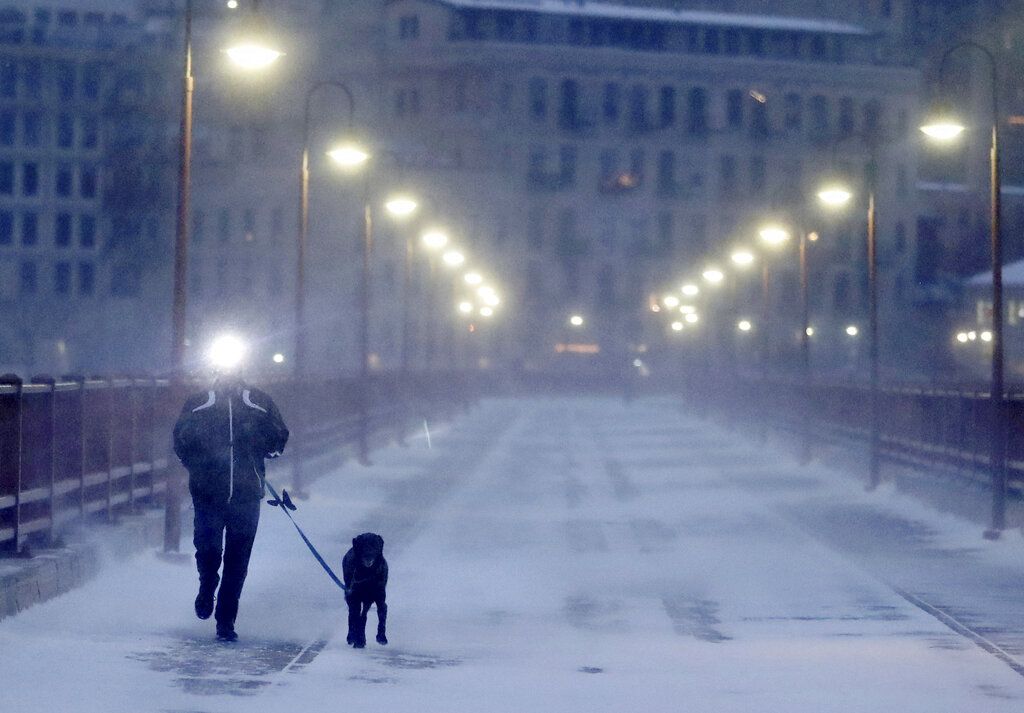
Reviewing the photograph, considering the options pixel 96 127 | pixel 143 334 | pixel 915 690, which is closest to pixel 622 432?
pixel 915 690

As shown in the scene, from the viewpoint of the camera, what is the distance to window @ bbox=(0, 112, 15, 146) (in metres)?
127

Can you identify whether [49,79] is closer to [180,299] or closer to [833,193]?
[833,193]

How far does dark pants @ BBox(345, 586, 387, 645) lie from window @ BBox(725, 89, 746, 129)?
395 feet

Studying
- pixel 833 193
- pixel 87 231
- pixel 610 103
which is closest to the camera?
pixel 833 193

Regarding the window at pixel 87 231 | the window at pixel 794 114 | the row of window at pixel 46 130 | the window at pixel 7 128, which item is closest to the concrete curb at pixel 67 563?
the window at pixel 87 231

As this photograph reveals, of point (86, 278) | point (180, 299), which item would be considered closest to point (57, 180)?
point (86, 278)

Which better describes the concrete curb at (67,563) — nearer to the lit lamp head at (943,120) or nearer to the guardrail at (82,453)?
the guardrail at (82,453)

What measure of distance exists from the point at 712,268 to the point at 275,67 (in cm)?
4959

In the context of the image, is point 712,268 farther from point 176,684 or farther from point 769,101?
point 176,684

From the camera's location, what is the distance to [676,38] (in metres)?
131

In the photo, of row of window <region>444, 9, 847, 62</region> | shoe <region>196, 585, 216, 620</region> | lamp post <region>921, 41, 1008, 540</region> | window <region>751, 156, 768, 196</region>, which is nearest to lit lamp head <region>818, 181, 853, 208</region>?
lamp post <region>921, 41, 1008, 540</region>

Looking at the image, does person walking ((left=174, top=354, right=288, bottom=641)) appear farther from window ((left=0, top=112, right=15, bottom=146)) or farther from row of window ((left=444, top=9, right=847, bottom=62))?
window ((left=0, top=112, right=15, bottom=146))

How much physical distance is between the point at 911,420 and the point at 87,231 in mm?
101879

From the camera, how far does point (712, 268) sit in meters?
82.2
